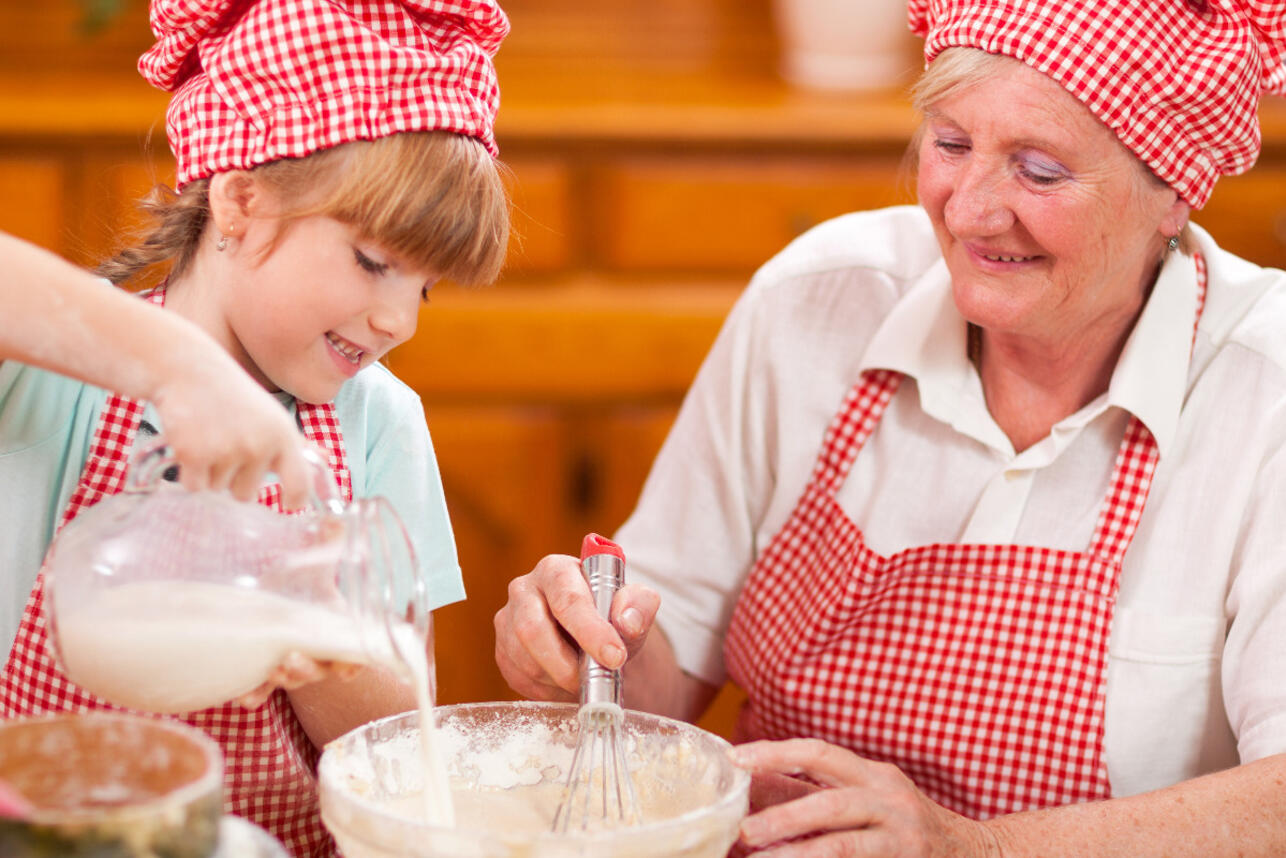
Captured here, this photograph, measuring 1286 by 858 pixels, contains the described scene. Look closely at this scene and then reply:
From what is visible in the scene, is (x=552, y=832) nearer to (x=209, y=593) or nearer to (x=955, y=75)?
(x=209, y=593)

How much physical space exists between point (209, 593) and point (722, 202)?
61.6 inches

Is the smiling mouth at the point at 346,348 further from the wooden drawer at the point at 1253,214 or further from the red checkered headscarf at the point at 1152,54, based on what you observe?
the wooden drawer at the point at 1253,214

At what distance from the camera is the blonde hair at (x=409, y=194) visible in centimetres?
90

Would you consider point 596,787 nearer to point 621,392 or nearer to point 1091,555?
point 1091,555

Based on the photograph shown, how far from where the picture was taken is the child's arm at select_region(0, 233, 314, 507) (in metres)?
0.70

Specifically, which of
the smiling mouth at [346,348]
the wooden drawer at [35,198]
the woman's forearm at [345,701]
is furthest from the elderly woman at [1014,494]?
the wooden drawer at [35,198]

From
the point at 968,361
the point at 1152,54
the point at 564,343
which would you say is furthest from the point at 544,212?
the point at 1152,54

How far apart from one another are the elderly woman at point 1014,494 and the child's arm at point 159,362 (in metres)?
0.33

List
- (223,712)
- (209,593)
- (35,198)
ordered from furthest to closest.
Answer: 1. (35,198)
2. (223,712)
3. (209,593)

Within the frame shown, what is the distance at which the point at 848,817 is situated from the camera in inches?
35.6

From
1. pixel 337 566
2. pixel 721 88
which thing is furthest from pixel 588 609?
pixel 721 88

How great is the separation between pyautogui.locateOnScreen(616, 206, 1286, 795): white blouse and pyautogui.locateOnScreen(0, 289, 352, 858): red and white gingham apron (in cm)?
43

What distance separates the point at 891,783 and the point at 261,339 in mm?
496

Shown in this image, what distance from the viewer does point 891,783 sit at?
3.08 ft
